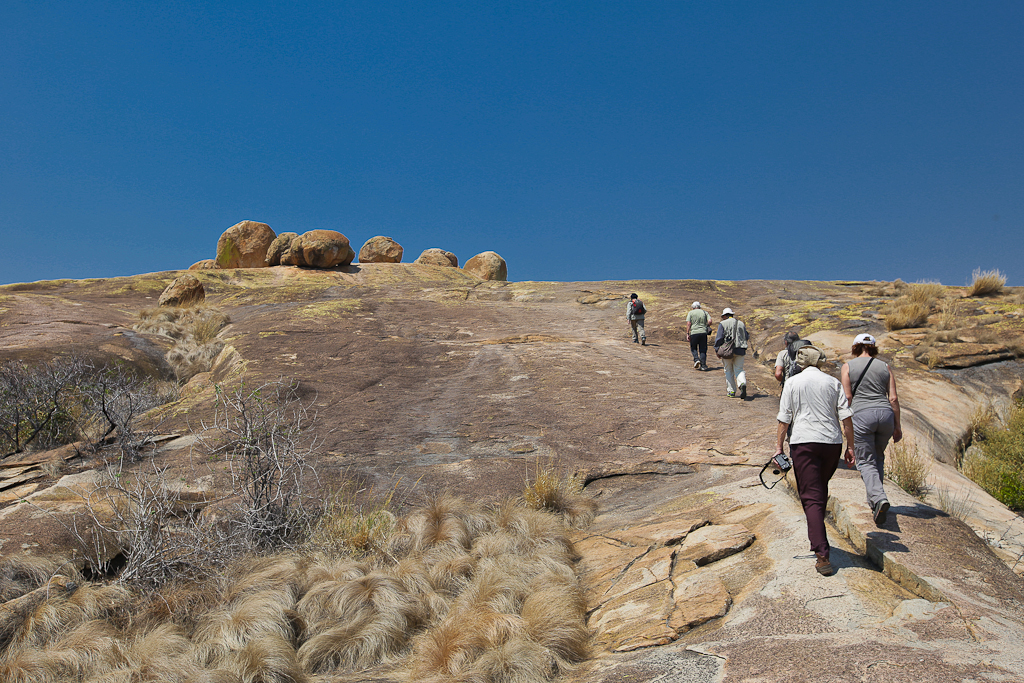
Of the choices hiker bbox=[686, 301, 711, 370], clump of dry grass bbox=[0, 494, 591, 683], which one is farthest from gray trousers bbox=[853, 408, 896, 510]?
hiker bbox=[686, 301, 711, 370]

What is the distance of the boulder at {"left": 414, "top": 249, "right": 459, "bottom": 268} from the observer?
3850 centimetres

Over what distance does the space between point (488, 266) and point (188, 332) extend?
79.2ft

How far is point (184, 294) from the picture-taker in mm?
21094

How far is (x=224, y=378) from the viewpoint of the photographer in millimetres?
11938

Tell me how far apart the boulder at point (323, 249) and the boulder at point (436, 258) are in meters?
7.23

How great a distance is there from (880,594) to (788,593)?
535 millimetres

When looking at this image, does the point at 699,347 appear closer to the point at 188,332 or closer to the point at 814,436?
the point at 814,436

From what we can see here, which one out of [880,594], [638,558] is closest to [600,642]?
[638,558]

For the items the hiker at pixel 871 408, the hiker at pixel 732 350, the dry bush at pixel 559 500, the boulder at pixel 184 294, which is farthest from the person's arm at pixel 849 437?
the boulder at pixel 184 294

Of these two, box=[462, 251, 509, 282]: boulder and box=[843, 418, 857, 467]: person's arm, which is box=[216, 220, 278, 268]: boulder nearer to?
box=[462, 251, 509, 282]: boulder

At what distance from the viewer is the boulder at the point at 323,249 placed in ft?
102

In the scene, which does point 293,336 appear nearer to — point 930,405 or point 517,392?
point 517,392

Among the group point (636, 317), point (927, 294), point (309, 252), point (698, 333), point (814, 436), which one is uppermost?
point (309, 252)

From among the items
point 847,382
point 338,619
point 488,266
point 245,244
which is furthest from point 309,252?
point 847,382
